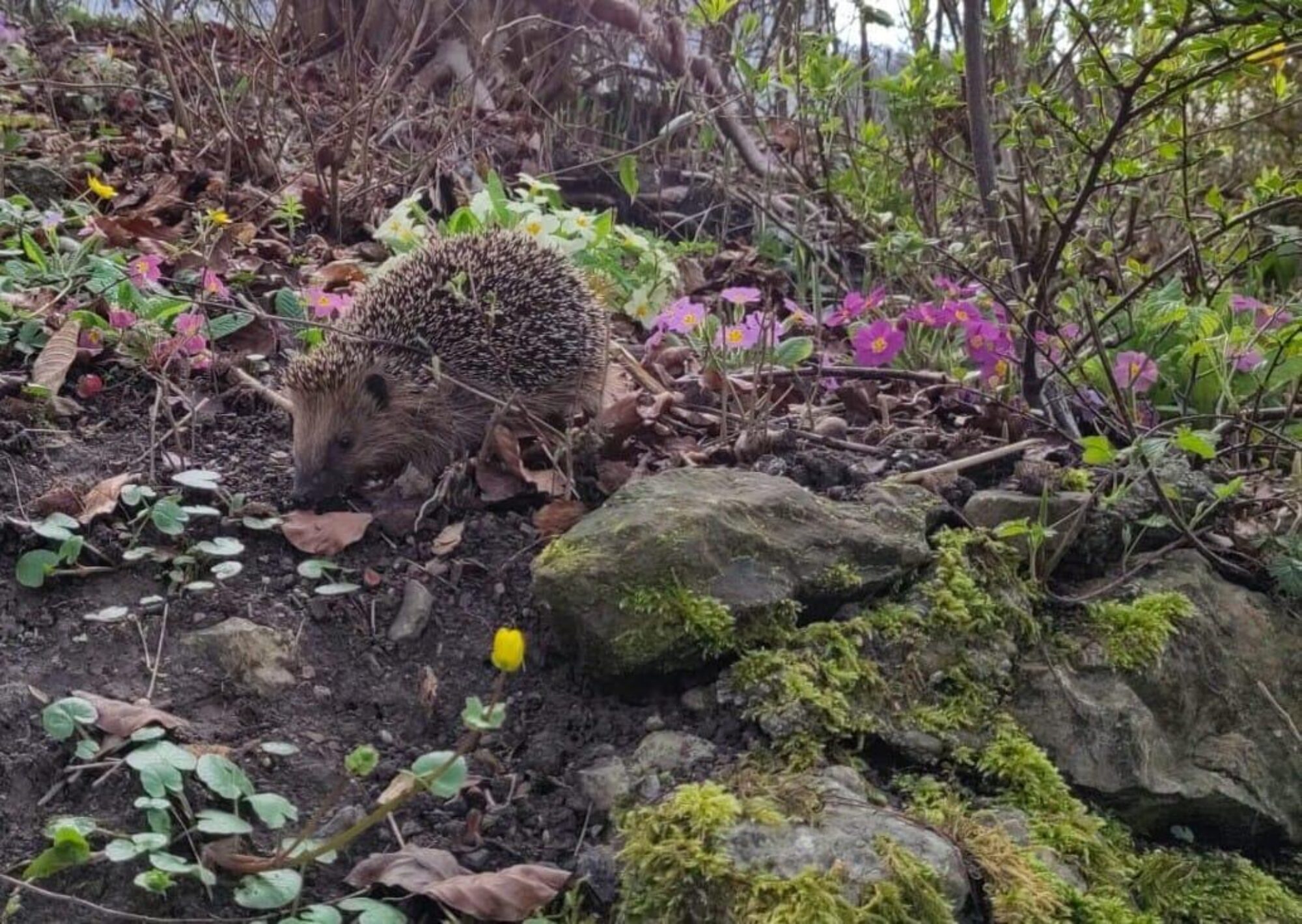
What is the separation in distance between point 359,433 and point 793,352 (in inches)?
63.6

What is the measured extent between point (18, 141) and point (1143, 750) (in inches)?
235

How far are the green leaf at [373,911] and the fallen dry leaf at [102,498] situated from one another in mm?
1553

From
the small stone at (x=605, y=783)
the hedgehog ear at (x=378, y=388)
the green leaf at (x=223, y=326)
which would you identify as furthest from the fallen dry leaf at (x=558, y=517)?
the green leaf at (x=223, y=326)

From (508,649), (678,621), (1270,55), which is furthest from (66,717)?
(1270,55)

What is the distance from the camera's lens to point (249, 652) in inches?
119

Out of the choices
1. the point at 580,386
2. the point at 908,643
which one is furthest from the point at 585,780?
the point at 580,386

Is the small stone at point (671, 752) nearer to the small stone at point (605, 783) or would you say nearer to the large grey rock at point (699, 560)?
the small stone at point (605, 783)

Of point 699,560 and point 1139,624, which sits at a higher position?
point 699,560

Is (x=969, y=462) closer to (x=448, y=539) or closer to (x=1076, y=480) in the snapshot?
(x=1076, y=480)

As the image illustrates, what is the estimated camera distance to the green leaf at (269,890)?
7.48ft

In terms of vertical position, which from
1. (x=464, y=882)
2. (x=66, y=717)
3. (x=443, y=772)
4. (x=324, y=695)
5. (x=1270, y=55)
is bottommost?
(x=464, y=882)

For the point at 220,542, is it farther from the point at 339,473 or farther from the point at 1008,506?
the point at 1008,506

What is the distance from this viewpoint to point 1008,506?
11.6ft

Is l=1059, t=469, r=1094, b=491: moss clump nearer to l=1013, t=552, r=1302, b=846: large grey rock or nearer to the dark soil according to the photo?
l=1013, t=552, r=1302, b=846: large grey rock
